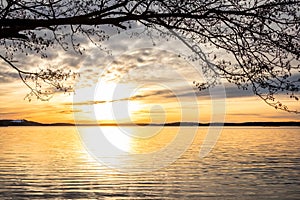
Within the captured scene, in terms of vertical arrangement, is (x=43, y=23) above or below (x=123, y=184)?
above

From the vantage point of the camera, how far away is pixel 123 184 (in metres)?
27.5

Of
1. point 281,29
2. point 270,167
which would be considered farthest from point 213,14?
point 270,167

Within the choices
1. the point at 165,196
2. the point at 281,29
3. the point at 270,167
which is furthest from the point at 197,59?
the point at 270,167

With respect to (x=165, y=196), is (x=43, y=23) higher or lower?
higher

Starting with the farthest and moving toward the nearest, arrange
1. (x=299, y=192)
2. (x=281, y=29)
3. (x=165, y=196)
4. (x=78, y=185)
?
(x=78, y=185) < (x=299, y=192) < (x=165, y=196) < (x=281, y=29)

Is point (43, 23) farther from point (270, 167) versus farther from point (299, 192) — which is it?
point (270, 167)

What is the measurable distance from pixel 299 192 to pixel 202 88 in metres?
17.2

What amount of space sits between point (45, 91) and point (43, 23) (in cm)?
237

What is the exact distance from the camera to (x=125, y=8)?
9586mm

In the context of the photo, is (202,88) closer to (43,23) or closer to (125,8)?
(125,8)

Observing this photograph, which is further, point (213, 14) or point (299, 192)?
point (299, 192)

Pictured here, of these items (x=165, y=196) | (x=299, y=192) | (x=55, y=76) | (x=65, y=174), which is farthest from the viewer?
(x=65, y=174)

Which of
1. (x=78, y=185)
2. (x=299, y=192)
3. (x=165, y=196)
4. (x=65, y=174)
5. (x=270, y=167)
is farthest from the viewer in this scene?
(x=270, y=167)

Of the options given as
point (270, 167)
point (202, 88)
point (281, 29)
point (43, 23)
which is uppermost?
point (43, 23)
